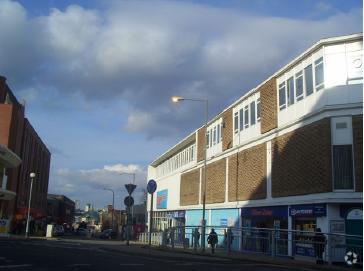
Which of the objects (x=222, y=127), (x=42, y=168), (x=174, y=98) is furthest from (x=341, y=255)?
(x=42, y=168)

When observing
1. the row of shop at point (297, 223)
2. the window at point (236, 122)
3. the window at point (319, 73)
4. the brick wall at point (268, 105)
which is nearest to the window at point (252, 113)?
the brick wall at point (268, 105)

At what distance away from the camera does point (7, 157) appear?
52125 millimetres

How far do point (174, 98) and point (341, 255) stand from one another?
1641cm

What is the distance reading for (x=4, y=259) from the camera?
17.3 m

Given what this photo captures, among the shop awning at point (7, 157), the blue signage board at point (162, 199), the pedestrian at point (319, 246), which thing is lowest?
the pedestrian at point (319, 246)

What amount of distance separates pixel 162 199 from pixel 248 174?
104 ft

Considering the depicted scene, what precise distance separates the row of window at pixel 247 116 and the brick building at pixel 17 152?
21.4m

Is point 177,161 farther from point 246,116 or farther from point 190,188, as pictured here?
point 246,116

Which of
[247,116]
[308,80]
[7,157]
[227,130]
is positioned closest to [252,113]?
[247,116]

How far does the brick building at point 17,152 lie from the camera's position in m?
58.8

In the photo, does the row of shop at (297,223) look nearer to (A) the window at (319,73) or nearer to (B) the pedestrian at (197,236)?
(B) the pedestrian at (197,236)

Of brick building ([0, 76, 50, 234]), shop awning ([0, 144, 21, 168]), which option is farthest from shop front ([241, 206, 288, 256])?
brick building ([0, 76, 50, 234])

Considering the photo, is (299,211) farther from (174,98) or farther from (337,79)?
(174,98)

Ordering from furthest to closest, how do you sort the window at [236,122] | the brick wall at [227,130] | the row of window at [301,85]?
1. the brick wall at [227,130]
2. the window at [236,122]
3. the row of window at [301,85]
